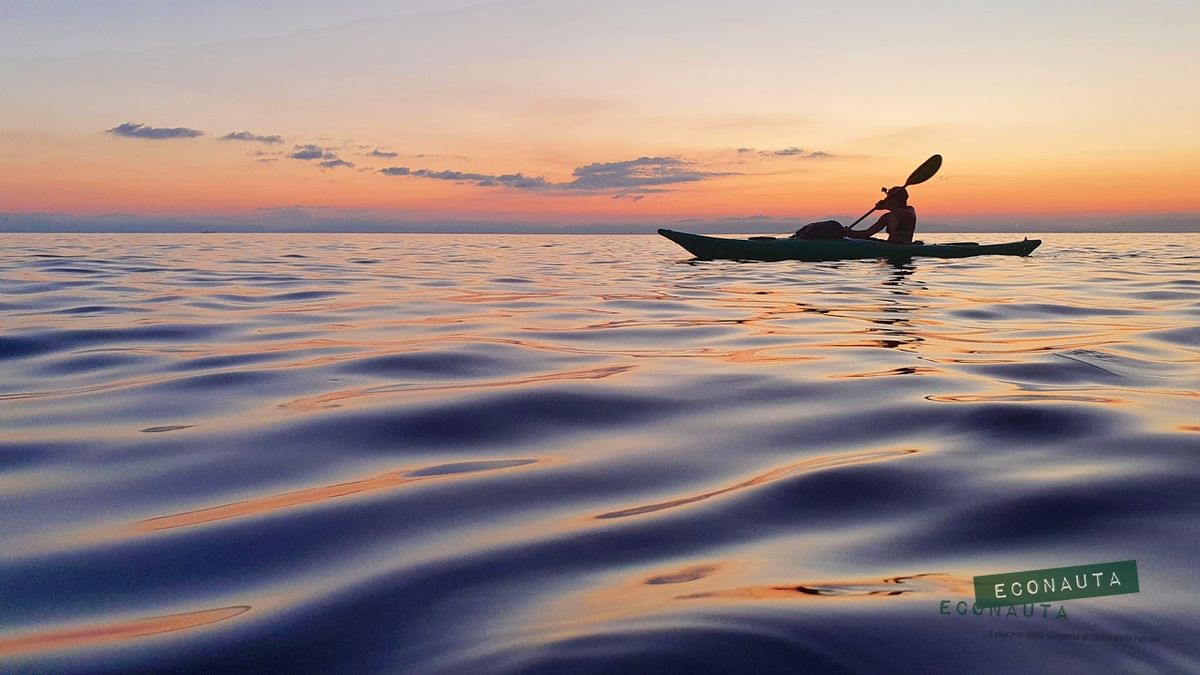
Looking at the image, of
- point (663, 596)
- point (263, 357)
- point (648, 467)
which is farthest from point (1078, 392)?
point (263, 357)

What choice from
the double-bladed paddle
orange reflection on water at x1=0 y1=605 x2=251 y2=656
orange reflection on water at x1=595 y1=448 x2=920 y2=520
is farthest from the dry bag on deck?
orange reflection on water at x1=0 y1=605 x2=251 y2=656

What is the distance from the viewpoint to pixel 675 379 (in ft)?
16.3

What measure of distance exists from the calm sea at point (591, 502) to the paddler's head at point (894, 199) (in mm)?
12523

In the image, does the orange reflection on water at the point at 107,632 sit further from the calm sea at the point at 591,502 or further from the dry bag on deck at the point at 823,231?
the dry bag on deck at the point at 823,231

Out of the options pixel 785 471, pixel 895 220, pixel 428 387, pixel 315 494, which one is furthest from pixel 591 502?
pixel 895 220

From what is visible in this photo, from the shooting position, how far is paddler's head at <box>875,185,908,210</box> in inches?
736

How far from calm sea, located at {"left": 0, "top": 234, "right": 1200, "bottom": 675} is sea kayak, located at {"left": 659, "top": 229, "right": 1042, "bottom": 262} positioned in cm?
1104

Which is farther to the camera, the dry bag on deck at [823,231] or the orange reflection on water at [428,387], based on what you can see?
the dry bag on deck at [823,231]

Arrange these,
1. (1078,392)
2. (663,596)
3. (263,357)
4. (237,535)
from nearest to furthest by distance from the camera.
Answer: (663,596) → (237,535) → (1078,392) → (263,357)

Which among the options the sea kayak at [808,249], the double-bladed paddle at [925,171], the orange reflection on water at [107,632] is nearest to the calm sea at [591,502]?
the orange reflection on water at [107,632]

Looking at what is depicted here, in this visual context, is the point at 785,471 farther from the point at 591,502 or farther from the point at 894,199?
the point at 894,199

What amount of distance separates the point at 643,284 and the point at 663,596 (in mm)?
12371

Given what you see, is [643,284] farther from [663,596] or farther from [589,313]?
[663,596]

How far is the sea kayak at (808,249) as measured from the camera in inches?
696
